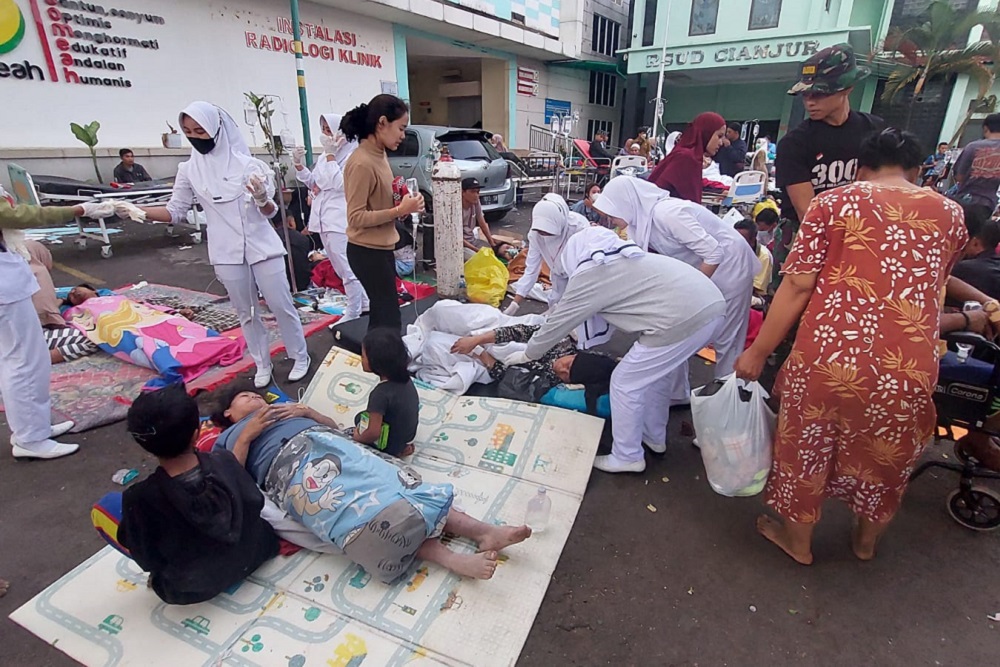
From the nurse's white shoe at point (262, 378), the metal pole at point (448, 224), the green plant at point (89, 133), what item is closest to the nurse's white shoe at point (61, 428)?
the nurse's white shoe at point (262, 378)

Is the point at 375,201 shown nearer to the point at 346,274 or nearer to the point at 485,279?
the point at 346,274

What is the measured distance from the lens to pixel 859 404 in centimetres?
181

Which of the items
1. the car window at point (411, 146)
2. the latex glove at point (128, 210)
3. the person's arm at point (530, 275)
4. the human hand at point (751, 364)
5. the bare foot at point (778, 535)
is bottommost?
the bare foot at point (778, 535)

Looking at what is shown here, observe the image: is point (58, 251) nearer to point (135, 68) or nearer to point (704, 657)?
point (135, 68)

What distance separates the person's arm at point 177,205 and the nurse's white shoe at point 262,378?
112cm

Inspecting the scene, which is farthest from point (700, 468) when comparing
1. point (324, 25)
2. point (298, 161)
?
point (324, 25)

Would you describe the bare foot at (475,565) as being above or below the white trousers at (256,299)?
below

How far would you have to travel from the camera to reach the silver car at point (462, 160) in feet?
26.9

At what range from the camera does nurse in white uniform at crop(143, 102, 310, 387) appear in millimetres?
3242

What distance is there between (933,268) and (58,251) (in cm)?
910

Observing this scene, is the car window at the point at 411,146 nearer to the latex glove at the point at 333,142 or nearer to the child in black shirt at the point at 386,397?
the latex glove at the point at 333,142

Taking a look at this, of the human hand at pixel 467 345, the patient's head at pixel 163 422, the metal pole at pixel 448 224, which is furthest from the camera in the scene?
the metal pole at pixel 448 224

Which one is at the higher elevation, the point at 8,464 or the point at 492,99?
the point at 492,99

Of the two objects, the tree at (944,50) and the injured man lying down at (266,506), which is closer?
the injured man lying down at (266,506)
